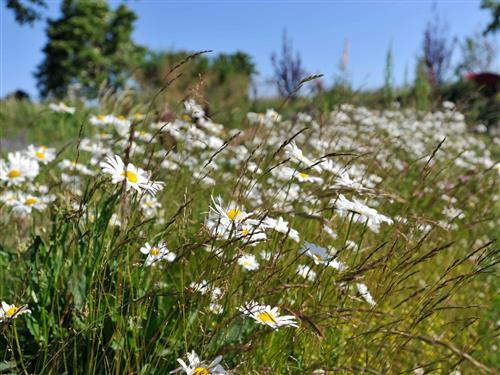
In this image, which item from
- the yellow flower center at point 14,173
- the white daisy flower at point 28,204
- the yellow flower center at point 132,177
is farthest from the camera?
the yellow flower center at point 14,173

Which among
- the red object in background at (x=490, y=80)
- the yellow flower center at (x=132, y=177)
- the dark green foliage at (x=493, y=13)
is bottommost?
the yellow flower center at (x=132, y=177)

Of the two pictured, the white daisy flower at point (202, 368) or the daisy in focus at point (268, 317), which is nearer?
the white daisy flower at point (202, 368)

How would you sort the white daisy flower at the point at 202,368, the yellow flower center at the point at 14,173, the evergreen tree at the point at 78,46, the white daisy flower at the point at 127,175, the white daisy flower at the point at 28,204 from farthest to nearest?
the evergreen tree at the point at 78,46, the yellow flower center at the point at 14,173, the white daisy flower at the point at 28,204, the white daisy flower at the point at 127,175, the white daisy flower at the point at 202,368

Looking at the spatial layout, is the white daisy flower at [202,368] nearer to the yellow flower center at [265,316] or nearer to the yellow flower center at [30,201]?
the yellow flower center at [265,316]

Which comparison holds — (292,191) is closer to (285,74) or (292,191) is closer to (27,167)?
(285,74)

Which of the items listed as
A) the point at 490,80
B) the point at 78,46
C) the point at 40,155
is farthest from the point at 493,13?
the point at 78,46

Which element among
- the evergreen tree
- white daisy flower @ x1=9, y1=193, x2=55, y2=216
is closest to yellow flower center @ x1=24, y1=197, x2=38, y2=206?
white daisy flower @ x1=9, y1=193, x2=55, y2=216

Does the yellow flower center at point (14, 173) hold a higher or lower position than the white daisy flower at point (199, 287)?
higher

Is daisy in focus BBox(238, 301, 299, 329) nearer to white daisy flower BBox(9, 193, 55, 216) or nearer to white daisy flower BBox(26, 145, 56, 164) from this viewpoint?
white daisy flower BBox(9, 193, 55, 216)

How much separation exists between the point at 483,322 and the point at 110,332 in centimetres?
216

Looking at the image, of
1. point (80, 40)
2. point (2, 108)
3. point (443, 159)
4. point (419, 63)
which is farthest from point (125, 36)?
point (443, 159)

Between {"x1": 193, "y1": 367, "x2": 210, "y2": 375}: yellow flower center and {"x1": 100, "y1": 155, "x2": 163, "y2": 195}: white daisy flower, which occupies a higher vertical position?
{"x1": 100, "y1": 155, "x2": 163, "y2": 195}: white daisy flower

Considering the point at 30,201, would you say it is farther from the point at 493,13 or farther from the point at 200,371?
the point at 493,13

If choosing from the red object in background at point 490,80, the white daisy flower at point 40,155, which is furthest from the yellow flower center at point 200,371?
the red object in background at point 490,80
